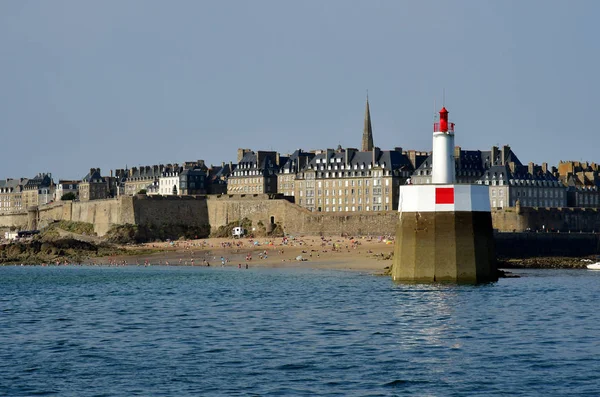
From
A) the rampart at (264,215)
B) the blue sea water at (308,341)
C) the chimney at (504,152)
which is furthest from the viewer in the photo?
the chimney at (504,152)

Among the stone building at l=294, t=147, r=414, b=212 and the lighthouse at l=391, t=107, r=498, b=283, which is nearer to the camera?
the lighthouse at l=391, t=107, r=498, b=283

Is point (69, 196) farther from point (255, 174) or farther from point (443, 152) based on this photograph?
point (443, 152)

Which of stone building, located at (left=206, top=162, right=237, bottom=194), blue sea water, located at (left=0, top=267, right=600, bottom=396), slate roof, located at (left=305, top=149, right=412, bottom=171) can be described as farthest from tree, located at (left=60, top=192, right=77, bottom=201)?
blue sea water, located at (left=0, top=267, right=600, bottom=396)

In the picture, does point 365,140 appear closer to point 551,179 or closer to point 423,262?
point 551,179

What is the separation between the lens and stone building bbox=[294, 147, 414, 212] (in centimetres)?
8381

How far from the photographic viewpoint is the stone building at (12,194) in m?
135

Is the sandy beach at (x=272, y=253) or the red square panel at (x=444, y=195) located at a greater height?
the red square panel at (x=444, y=195)

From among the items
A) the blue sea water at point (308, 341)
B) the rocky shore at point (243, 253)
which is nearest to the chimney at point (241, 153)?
the rocky shore at point (243, 253)

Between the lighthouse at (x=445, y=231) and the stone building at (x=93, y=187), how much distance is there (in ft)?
278

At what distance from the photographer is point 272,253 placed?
216ft

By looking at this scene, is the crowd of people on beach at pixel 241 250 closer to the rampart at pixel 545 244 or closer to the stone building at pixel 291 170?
the rampart at pixel 545 244

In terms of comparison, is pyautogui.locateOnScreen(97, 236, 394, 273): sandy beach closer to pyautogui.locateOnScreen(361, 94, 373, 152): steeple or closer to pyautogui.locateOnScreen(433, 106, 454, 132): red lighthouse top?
pyautogui.locateOnScreen(433, 106, 454, 132): red lighthouse top

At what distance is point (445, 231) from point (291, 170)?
200 ft

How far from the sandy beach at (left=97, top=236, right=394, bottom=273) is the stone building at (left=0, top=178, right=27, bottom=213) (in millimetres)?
60709
